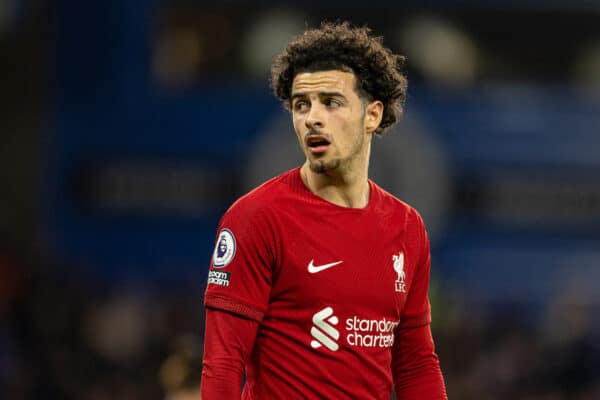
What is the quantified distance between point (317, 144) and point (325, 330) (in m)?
0.58

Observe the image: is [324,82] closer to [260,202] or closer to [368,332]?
[260,202]

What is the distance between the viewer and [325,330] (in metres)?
3.93

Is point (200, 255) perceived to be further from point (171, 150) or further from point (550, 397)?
point (550, 397)

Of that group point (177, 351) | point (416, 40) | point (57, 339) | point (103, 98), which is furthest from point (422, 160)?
point (177, 351)

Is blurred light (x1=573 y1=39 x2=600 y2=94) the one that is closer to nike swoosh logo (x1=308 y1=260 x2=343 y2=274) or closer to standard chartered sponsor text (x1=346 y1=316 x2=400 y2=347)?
standard chartered sponsor text (x1=346 y1=316 x2=400 y2=347)

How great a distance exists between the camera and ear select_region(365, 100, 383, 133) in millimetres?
4113

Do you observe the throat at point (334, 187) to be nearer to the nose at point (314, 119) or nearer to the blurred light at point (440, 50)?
the nose at point (314, 119)

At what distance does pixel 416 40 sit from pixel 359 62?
888 cm

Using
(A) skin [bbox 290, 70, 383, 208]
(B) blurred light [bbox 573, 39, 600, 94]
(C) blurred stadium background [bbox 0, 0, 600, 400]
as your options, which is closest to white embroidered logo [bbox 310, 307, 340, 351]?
(A) skin [bbox 290, 70, 383, 208]

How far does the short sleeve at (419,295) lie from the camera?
4.25 m

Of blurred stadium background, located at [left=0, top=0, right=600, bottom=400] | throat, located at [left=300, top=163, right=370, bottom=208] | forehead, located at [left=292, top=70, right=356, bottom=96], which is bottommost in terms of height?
throat, located at [left=300, top=163, right=370, bottom=208]

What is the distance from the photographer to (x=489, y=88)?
13.2 metres

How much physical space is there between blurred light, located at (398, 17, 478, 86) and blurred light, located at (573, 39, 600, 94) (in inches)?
41.5

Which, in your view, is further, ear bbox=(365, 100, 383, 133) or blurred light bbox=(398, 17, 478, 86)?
blurred light bbox=(398, 17, 478, 86)
